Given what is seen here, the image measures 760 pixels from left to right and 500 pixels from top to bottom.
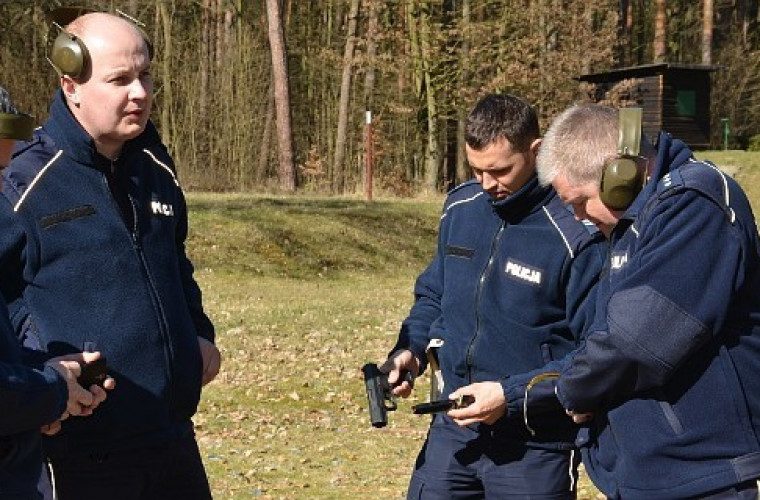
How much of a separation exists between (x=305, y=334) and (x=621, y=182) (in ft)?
38.4

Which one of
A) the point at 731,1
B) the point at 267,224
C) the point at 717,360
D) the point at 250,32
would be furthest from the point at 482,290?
the point at 731,1

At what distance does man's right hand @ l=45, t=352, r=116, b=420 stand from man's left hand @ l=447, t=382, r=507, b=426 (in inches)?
52.7

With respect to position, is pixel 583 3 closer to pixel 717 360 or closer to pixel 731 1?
pixel 731 1

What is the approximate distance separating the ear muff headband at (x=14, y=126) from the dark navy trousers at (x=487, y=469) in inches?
83.2

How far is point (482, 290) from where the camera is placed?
5008 mm

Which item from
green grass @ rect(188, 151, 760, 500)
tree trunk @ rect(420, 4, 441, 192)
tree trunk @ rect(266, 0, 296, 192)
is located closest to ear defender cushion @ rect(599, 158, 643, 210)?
green grass @ rect(188, 151, 760, 500)

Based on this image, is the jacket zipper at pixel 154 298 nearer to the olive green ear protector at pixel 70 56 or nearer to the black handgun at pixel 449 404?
the olive green ear protector at pixel 70 56

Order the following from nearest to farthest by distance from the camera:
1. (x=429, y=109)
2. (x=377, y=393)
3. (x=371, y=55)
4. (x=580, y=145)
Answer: (x=580, y=145), (x=377, y=393), (x=371, y=55), (x=429, y=109)

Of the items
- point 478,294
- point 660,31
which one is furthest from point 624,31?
point 478,294

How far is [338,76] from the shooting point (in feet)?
129

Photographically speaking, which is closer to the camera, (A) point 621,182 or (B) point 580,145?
(A) point 621,182

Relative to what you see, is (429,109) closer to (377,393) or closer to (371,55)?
(371,55)

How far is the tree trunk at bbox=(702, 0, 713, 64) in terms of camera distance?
151ft

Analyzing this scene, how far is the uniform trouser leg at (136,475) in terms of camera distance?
4.29 m
